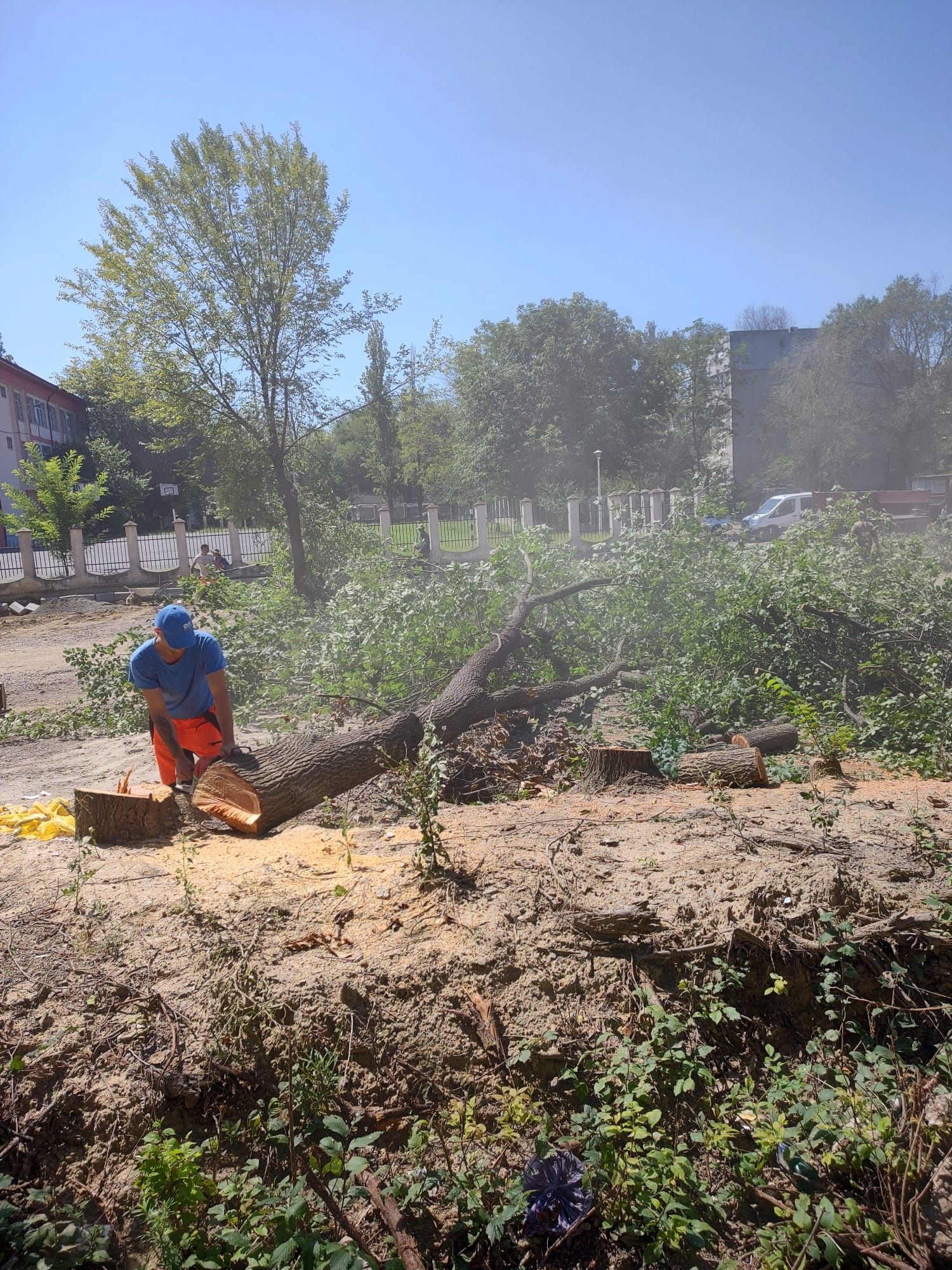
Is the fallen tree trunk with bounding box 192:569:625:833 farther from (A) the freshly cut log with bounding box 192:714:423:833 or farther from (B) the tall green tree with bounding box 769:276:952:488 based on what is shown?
(B) the tall green tree with bounding box 769:276:952:488

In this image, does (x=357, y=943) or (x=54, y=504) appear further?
(x=54, y=504)

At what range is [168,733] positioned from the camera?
16.5 ft

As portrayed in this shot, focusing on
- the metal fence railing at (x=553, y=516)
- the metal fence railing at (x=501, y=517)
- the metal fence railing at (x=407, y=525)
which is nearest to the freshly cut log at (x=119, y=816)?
the metal fence railing at (x=407, y=525)

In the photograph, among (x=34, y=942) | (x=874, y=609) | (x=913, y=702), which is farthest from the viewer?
(x=874, y=609)

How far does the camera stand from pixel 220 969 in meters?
3.11

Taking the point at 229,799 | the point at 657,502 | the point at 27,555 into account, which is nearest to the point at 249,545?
the point at 27,555

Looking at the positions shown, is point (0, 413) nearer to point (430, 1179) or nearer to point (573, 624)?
point (573, 624)

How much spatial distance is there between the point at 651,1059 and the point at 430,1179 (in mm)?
755

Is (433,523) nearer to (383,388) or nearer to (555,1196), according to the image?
(383,388)

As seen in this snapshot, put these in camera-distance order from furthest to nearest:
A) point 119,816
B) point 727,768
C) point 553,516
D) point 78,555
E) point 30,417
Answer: point 30,417 < point 553,516 < point 78,555 < point 727,768 < point 119,816

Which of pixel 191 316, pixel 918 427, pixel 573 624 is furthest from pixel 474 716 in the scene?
pixel 918 427

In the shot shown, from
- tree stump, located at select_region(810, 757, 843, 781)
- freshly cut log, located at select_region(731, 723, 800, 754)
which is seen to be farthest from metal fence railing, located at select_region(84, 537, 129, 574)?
tree stump, located at select_region(810, 757, 843, 781)

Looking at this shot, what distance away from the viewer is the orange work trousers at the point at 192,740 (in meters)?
5.13

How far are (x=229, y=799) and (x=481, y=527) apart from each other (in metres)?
20.6
